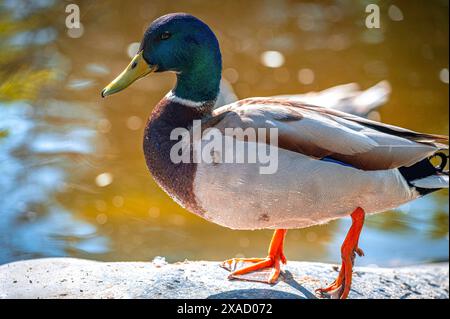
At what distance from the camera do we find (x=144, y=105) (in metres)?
6.36

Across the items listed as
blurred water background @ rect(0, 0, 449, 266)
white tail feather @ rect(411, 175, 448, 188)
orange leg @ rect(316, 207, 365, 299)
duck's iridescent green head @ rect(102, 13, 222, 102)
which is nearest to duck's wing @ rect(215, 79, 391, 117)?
duck's iridescent green head @ rect(102, 13, 222, 102)

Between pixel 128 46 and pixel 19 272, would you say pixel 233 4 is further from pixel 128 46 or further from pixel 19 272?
pixel 19 272

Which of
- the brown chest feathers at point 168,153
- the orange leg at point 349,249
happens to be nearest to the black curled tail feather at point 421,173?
the orange leg at point 349,249

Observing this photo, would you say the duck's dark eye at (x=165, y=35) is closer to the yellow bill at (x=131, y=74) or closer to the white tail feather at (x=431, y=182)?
the yellow bill at (x=131, y=74)

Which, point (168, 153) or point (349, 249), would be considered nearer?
point (168, 153)

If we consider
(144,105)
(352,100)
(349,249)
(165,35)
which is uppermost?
(165,35)

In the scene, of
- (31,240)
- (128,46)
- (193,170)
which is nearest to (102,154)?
(31,240)

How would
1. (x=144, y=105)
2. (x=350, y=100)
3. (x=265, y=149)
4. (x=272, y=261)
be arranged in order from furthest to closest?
(x=144, y=105), (x=350, y=100), (x=272, y=261), (x=265, y=149)

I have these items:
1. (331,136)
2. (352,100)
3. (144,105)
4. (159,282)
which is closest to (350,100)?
(352,100)

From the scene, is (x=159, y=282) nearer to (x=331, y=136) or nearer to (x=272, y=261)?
(x=272, y=261)

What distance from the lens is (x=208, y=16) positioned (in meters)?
7.70

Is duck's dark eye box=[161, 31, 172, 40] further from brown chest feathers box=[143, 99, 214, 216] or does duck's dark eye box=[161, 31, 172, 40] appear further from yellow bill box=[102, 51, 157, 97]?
brown chest feathers box=[143, 99, 214, 216]

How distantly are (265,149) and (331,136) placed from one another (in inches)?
11.9

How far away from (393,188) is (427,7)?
18.1ft
